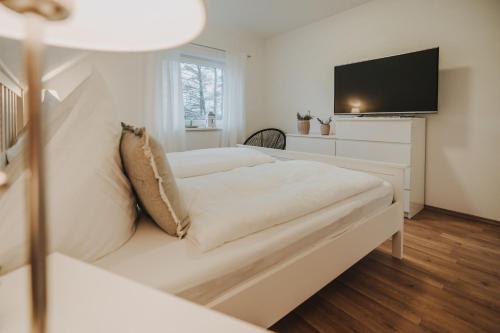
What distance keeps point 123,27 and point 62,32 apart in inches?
3.9

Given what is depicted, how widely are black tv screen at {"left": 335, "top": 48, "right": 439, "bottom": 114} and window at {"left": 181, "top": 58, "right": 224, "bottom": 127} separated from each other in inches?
73.2

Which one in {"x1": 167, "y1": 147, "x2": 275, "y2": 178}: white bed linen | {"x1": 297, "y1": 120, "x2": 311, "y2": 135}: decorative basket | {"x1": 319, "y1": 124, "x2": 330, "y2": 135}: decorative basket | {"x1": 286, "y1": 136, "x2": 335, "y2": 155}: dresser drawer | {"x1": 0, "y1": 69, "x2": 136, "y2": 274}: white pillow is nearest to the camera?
{"x1": 0, "y1": 69, "x2": 136, "y2": 274}: white pillow

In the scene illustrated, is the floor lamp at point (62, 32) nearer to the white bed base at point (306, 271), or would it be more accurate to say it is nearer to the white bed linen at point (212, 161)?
the white bed base at point (306, 271)

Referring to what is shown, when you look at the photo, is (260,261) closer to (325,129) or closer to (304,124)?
(325,129)

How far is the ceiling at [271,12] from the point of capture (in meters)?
3.38

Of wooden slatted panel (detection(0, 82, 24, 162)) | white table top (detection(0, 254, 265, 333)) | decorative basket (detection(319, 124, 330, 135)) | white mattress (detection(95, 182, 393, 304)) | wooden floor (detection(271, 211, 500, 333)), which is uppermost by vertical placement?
decorative basket (detection(319, 124, 330, 135))

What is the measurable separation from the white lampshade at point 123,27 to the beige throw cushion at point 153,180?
0.50 metres

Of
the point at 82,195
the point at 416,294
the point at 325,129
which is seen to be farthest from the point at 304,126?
the point at 82,195

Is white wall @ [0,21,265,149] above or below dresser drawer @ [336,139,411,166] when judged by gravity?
above

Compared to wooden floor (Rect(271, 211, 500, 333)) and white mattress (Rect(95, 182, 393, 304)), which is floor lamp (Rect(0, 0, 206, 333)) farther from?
wooden floor (Rect(271, 211, 500, 333))

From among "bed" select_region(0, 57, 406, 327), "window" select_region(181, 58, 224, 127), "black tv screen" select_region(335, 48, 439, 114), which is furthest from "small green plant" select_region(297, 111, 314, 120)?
"bed" select_region(0, 57, 406, 327)

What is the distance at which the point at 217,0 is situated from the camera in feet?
10.8

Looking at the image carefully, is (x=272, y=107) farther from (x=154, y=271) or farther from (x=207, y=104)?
(x=154, y=271)

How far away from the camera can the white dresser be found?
277 cm
